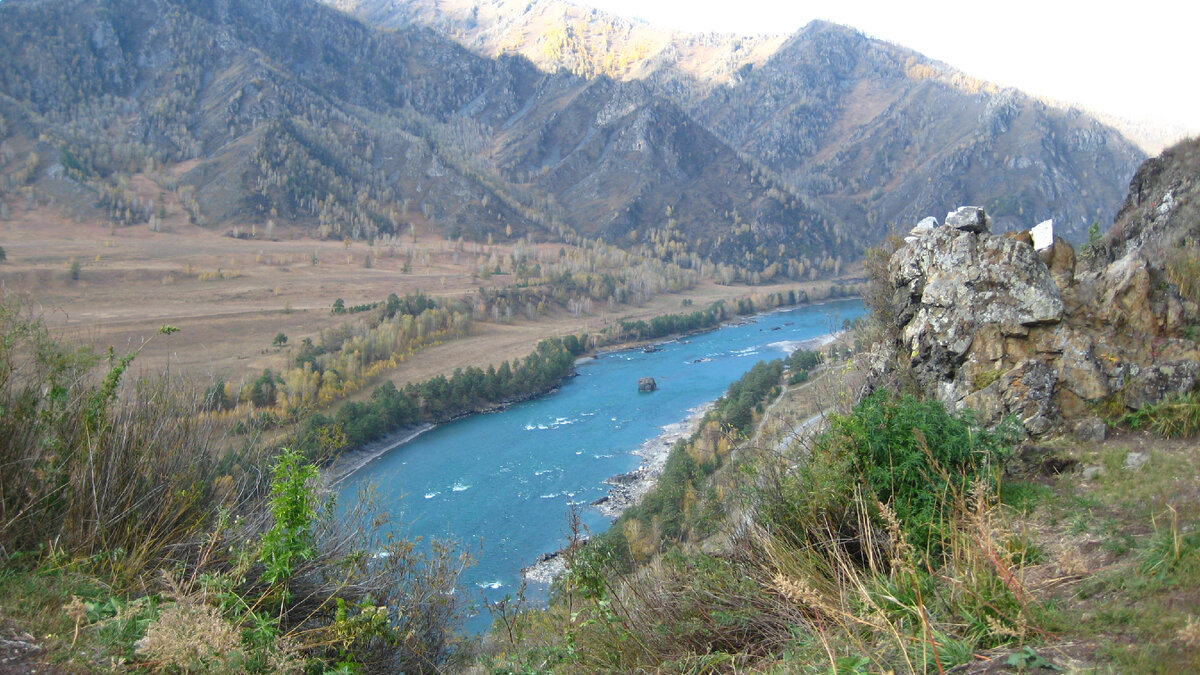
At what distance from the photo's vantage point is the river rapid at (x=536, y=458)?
24.0 m

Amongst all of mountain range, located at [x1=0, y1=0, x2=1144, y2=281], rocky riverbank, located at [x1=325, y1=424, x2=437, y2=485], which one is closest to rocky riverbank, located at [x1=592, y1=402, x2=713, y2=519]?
rocky riverbank, located at [x1=325, y1=424, x2=437, y2=485]

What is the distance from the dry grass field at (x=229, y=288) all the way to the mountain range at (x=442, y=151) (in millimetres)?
8540

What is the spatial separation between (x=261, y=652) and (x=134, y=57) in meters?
143

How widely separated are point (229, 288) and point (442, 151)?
7324 cm

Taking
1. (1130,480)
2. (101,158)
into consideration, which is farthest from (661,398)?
(101,158)

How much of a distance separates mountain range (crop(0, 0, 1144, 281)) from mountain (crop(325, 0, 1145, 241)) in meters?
0.56

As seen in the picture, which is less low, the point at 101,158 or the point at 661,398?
the point at 101,158

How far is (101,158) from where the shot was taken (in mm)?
86250

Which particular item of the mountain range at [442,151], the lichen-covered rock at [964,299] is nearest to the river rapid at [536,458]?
the lichen-covered rock at [964,299]

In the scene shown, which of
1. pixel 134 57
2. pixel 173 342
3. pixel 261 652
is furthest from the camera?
pixel 134 57

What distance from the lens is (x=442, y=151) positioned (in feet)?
402

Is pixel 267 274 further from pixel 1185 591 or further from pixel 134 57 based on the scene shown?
pixel 134 57

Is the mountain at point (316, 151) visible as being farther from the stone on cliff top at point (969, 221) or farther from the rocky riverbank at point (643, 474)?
the stone on cliff top at point (969, 221)

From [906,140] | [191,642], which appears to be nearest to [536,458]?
[191,642]
